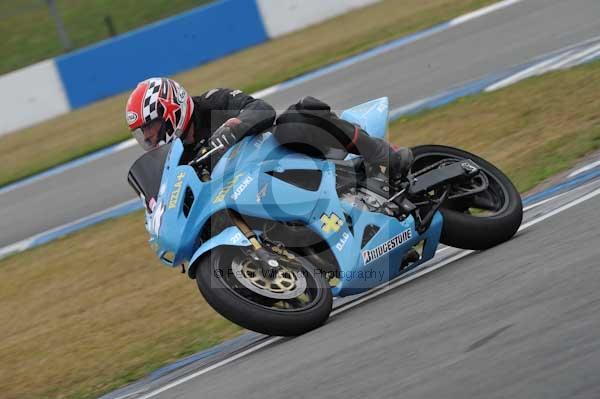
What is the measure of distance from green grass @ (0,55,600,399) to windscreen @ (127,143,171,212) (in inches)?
46.6

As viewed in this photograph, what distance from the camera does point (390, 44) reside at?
15.2m

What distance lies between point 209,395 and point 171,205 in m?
1.09

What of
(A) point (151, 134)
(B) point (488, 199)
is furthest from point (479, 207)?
(A) point (151, 134)

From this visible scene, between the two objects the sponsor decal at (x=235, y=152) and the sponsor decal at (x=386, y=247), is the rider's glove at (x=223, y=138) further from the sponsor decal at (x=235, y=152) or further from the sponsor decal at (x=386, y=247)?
the sponsor decal at (x=386, y=247)

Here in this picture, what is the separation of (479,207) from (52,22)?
18.6 m

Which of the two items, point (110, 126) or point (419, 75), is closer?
point (419, 75)

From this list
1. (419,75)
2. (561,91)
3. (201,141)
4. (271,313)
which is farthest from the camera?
(419,75)

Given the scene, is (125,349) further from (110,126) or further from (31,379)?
(110,126)

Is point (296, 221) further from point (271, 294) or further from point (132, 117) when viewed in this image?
point (132, 117)

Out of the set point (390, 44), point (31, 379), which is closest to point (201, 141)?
point (31, 379)

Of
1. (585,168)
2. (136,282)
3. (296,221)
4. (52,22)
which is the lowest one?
(52,22)

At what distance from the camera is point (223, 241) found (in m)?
5.05

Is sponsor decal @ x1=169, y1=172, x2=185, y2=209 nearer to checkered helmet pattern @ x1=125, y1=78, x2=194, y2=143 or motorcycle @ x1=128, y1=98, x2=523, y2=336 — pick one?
motorcycle @ x1=128, y1=98, x2=523, y2=336

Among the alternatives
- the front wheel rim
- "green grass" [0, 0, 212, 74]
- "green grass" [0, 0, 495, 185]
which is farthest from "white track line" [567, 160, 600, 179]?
"green grass" [0, 0, 212, 74]
